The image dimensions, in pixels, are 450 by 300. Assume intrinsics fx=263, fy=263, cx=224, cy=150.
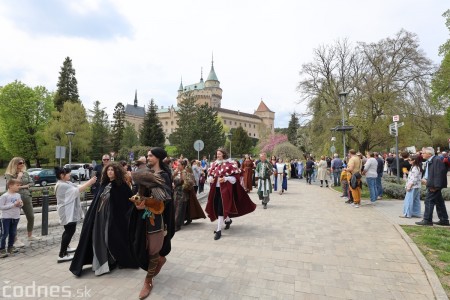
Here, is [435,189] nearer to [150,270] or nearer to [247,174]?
[150,270]

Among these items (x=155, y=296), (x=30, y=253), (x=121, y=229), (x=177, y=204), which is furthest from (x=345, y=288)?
(x=30, y=253)

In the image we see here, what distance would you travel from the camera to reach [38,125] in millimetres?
40062

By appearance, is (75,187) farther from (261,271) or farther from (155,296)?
(261,271)

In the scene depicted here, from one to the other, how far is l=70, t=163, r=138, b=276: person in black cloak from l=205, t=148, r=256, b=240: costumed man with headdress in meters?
2.56

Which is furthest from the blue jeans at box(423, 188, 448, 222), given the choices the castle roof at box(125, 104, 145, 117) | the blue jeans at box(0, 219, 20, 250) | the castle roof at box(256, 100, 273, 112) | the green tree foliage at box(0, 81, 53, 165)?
the castle roof at box(256, 100, 273, 112)

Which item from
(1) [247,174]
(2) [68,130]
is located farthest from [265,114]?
(1) [247,174]

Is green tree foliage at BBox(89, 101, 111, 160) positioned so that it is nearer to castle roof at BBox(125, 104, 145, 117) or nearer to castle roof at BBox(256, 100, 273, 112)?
castle roof at BBox(125, 104, 145, 117)

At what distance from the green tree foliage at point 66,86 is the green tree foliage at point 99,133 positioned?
21.4 ft

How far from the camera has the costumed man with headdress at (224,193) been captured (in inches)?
254

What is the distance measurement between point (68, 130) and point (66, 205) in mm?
41760

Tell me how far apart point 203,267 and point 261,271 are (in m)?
0.97

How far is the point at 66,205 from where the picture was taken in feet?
→ 15.5

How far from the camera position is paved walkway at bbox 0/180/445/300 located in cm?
363

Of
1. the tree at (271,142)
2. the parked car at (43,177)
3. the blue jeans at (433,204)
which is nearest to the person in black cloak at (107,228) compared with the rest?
the blue jeans at (433,204)
